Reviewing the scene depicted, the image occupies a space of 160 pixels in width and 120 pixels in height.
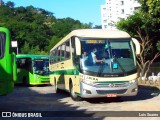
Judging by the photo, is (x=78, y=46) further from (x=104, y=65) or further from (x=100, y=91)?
(x=100, y=91)

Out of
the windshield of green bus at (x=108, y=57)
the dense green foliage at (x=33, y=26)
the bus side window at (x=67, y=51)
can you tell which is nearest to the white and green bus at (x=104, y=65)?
the windshield of green bus at (x=108, y=57)

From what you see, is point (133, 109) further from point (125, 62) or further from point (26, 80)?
point (26, 80)

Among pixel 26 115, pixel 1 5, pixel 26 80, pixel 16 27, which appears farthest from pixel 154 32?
pixel 1 5

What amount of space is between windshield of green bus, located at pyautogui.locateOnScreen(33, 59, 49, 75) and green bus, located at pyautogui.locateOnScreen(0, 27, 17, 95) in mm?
19148

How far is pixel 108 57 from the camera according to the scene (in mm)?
16438

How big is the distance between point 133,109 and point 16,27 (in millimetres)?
77733

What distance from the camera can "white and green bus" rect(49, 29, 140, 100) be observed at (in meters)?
16.1

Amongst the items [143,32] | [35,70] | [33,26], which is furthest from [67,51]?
[33,26]

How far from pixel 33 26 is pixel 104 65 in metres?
77.3

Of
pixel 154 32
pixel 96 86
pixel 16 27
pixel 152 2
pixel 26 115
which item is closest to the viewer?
pixel 26 115

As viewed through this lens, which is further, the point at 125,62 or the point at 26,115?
the point at 125,62

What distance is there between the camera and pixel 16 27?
8969 cm

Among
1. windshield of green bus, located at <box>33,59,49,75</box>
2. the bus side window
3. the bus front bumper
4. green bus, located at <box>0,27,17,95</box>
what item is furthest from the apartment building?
green bus, located at <box>0,27,17,95</box>

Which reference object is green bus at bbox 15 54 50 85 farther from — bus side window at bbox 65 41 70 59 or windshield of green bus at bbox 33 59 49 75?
bus side window at bbox 65 41 70 59
